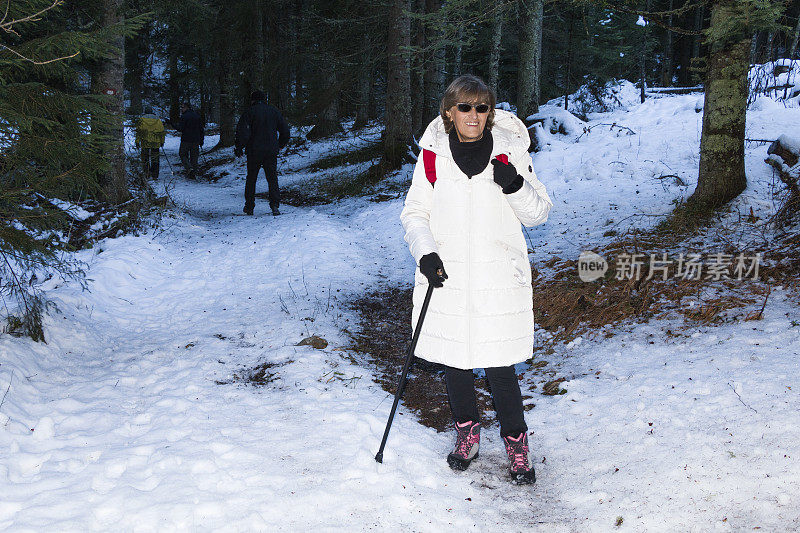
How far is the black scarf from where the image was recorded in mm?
3285

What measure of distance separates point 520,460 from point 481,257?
1296 millimetres

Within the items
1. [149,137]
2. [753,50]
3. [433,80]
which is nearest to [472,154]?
[753,50]

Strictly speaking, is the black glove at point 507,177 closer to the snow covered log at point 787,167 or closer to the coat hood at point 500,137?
the coat hood at point 500,137

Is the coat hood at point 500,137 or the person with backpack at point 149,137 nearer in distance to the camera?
the coat hood at point 500,137

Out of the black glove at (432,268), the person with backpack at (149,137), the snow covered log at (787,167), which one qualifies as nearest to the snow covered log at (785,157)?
the snow covered log at (787,167)

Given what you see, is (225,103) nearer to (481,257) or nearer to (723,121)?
(723,121)

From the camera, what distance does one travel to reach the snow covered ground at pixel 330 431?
10.2 ft

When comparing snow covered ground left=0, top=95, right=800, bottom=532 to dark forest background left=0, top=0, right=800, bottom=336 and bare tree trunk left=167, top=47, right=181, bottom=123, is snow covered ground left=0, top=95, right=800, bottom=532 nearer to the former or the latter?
dark forest background left=0, top=0, right=800, bottom=336

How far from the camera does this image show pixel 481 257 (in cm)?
329

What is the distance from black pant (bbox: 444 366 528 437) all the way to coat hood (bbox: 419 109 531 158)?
1.30 metres

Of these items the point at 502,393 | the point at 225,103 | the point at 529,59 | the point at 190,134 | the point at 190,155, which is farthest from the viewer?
the point at 225,103

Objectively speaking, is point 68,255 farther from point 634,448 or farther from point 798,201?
point 798,201

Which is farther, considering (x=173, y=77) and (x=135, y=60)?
(x=173, y=77)

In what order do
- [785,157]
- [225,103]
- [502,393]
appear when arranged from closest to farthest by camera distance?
[502,393] < [785,157] < [225,103]
